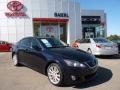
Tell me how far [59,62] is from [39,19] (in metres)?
19.7

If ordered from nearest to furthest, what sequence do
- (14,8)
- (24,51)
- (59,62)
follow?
1. (59,62)
2. (24,51)
3. (14,8)

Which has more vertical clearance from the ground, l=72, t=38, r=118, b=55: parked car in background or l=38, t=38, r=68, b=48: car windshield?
l=38, t=38, r=68, b=48: car windshield

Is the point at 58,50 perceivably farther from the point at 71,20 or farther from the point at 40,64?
the point at 71,20

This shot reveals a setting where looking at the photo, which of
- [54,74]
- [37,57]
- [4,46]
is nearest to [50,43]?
[37,57]

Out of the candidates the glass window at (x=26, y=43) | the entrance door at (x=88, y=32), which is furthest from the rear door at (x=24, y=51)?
the entrance door at (x=88, y=32)

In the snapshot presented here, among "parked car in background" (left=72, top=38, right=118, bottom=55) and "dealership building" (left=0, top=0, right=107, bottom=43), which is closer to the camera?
"parked car in background" (left=72, top=38, right=118, bottom=55)

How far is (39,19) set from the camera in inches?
1039

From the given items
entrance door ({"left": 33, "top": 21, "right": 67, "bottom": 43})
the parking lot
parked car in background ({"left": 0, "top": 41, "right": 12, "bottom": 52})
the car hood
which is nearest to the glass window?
the parking lot

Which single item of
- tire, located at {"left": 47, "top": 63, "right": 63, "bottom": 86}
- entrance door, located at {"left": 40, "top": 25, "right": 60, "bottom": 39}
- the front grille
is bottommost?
tire, located at {"left": 47, "top": 63, "right": 63, "bottom": 86}

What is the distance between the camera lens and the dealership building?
84.3 feet

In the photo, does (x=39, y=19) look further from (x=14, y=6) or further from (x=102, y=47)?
(x=102, y=47)

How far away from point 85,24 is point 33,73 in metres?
34.7

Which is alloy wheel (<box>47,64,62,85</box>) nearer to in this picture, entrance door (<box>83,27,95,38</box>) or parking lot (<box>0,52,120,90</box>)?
parking lot (<box>0,52,120,90</box>)

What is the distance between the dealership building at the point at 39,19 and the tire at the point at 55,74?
19.1m
